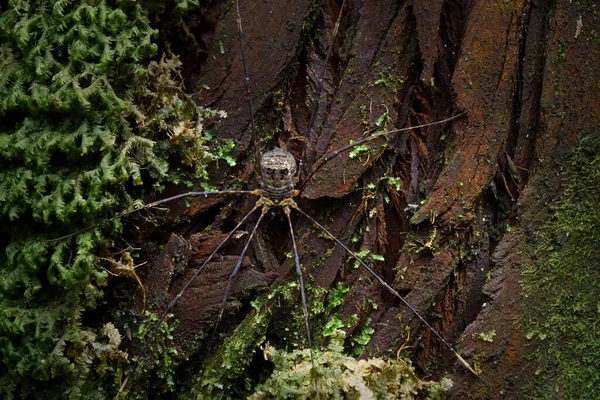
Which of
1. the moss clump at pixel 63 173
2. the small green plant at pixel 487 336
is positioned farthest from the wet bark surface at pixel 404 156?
the moss clump at pixel 63 173

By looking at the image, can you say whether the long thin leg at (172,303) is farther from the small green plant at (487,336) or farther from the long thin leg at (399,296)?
the small green plant at (487,336)

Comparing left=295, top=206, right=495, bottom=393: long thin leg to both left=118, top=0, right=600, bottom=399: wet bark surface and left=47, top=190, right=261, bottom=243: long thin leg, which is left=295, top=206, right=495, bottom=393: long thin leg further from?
left=47, top=190, right=261, bottom=243: long thin leg

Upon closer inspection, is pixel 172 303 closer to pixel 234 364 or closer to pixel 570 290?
pixel 234 364

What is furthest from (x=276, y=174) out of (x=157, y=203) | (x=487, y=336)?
(x=487, y=336)

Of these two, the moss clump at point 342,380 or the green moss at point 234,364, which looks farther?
the green moss at point 234,364

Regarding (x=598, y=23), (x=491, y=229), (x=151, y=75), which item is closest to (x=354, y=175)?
(x=491, y=229)

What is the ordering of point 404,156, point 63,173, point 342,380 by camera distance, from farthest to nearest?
point 404,156 < point 63,173 < point 342,380

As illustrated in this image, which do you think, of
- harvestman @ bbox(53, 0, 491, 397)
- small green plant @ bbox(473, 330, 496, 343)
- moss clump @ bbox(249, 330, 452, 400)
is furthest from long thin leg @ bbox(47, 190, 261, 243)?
small green plant @ bbox(473, 330, 496, 343)
